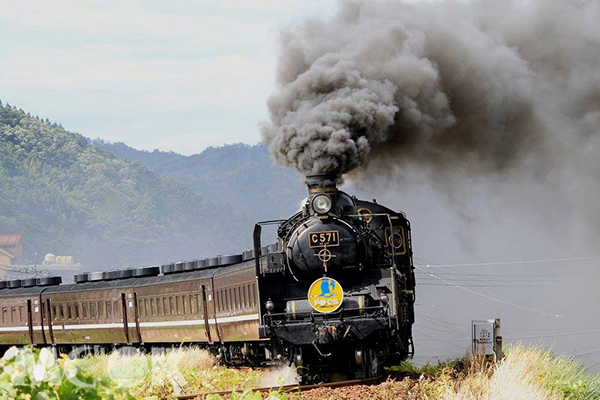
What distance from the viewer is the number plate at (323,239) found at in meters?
19.6

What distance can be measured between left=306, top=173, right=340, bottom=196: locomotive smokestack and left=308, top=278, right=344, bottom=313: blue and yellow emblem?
1.95 metres

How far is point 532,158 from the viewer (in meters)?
31.7

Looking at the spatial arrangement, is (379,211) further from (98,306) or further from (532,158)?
(98,306)

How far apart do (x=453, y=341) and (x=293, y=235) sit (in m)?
61.8

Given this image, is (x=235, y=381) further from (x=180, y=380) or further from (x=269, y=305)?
(x=180, y=380)

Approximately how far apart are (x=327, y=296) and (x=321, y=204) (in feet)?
5.31

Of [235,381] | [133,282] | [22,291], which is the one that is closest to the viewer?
[235,381]

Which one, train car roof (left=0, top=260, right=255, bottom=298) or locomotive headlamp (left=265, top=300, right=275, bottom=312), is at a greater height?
train car roof (left=0, top=260, right=255, bottom=298)

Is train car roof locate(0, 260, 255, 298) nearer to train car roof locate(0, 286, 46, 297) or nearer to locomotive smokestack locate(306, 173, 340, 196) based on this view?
train car roof locate(0, 286, 46, 297)

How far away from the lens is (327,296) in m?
19.5

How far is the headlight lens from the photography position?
779 inches

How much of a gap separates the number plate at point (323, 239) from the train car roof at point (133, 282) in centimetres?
547

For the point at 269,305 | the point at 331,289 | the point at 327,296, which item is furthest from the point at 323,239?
the point at 269,305

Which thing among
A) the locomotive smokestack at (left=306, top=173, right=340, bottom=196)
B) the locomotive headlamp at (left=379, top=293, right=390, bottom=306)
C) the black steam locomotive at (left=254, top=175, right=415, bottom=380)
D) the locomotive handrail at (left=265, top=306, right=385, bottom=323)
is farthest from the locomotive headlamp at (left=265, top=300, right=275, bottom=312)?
the locomotive smokestack at (left=306, top=173, right=340, bottom=196)
